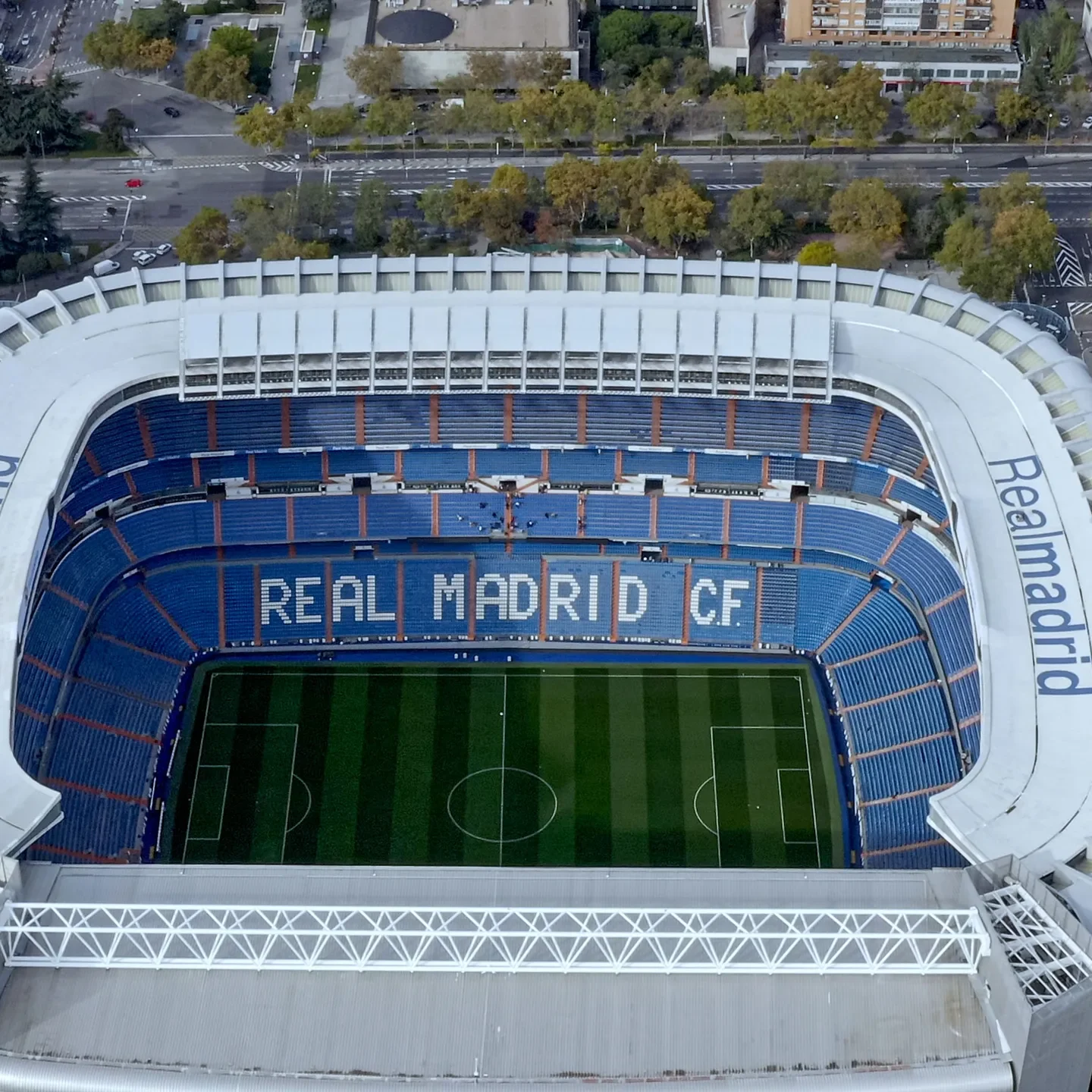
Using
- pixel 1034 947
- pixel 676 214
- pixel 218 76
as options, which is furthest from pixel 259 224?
pixel 1034 947

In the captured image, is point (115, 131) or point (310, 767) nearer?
point (310, 767)

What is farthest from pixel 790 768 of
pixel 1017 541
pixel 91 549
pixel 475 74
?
pixel 475 74

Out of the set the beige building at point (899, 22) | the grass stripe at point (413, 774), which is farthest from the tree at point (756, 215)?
the grass stripe at point (413, 774)

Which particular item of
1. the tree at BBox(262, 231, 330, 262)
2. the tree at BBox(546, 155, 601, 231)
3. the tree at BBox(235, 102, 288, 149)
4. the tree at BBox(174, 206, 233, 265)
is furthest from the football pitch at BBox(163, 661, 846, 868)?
the tree at BBox(235, 102, 288, 149)

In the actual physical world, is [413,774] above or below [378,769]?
below

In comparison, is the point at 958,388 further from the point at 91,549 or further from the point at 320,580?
the point at 91,549

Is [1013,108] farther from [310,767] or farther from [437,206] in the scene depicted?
[310,767]
